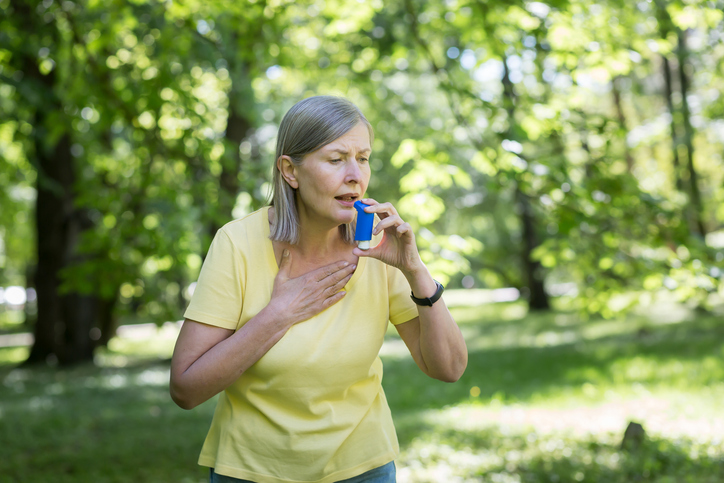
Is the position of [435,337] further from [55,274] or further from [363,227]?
[55,274]

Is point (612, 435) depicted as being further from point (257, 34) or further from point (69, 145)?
point (69, 145)

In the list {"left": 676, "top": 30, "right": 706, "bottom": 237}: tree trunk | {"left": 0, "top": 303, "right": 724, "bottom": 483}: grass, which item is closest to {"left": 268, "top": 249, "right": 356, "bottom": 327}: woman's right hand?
{"left": 0, "top": 303, "right": 724, "bottom": 483}: grass

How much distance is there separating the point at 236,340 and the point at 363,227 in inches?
21.8

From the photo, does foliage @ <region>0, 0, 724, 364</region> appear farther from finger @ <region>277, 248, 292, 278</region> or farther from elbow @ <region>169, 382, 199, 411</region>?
elbow @ <region>169, 382, 199, 411</region>

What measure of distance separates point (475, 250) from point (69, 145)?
10.5 meters

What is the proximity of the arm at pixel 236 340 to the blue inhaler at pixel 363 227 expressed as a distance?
0.52 feet

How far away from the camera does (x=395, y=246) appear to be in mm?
2211

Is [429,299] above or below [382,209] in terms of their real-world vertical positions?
below

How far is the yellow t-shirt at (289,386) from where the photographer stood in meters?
2.07

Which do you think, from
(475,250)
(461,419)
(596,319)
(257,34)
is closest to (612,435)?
(461,419)

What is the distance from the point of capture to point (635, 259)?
5.08 metres

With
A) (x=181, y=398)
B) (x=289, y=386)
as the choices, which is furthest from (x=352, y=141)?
(x=181, y=398)

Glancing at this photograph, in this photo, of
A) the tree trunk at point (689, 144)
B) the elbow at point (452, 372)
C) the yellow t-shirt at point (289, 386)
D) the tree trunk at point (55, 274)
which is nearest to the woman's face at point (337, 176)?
the yellow t-shirt at point (289, 386)

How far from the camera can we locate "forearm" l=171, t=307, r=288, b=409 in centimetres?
201
